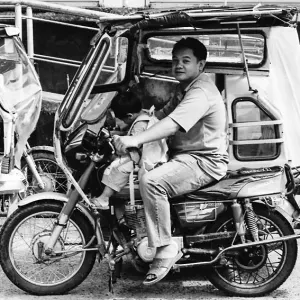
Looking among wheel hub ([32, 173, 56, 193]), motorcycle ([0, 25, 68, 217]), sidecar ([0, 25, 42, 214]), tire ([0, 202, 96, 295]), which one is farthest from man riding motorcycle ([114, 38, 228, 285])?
wheel hub ([32, 173, 56, 193])

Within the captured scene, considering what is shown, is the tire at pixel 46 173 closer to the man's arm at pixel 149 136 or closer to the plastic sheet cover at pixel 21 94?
the plastic sheet cover at pixel 21 94

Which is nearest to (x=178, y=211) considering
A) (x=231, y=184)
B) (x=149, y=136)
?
(x=231, y=184)

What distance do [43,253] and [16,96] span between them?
6.86 feet

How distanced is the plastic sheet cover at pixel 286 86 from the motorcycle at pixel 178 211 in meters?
0.04

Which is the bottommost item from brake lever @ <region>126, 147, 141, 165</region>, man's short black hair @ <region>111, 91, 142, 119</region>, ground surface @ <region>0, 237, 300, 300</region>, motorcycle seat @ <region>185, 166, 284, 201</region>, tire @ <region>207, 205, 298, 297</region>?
ground surface @ <region>0, 237, 300, 300</region>

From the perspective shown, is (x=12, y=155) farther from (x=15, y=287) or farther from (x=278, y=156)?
(x=278, y=156)

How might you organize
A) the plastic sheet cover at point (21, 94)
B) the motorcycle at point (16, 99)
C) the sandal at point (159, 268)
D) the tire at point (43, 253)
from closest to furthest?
the sandal at point (159, 268) → the tire at point (43, 253) → the motorcycle at point (16, 99) → the plastic sheet cover at point (21, 94)

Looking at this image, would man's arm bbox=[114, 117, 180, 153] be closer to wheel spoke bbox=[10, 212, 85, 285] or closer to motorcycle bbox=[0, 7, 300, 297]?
motorcycle bbox=[0, 7, 300, 297]

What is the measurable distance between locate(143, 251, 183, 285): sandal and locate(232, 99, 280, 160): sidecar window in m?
1.05

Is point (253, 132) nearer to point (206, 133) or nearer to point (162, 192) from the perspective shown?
point (206, 133)

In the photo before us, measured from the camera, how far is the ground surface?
5973mm

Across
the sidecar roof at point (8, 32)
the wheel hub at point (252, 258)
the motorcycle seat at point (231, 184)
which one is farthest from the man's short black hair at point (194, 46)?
the sidecar roof at point (8, 32)

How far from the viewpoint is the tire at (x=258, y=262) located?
19.3 feet

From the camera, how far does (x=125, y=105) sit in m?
6.00
